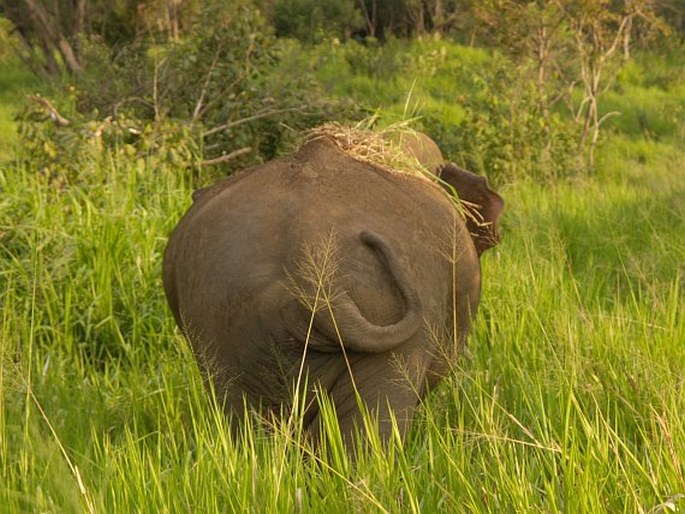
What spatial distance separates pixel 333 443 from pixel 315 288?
1.24ft

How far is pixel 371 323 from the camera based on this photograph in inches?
101

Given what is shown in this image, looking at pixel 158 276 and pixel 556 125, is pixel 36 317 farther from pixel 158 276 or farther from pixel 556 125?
pixel 556 125

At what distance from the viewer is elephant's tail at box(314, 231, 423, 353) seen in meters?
2.49

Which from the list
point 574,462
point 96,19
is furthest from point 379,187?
point 96,19

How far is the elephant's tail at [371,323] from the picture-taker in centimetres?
249

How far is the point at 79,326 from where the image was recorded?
461cm

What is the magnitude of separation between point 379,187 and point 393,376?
0.52 metres

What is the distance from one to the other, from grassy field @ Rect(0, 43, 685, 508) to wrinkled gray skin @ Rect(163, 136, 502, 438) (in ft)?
0.49

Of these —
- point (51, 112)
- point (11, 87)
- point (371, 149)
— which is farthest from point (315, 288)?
point (11, 87)

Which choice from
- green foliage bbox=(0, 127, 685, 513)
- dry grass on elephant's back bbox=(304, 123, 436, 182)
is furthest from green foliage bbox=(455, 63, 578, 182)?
dry grass on elephant's back bbox=(304, 123, 436, 182)

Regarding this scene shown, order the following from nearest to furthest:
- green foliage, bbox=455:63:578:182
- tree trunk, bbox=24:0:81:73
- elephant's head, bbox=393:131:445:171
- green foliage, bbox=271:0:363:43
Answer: elephant's head, bbox=393:131:445:171 < green foliage, bbox=455:63:578:182 < tree trunk, bbox=24:0:81:73 < green foliage, bbox=271:0:363:43

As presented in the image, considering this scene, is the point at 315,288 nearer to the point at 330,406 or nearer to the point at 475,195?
the point at 330,406

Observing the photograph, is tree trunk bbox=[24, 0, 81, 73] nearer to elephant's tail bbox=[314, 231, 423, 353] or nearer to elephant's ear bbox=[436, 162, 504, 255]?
elephant's ear bbox=[436, 162, 504, 255]

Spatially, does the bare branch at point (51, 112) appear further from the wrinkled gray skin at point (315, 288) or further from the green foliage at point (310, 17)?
the green foliage at point (310, 17)
